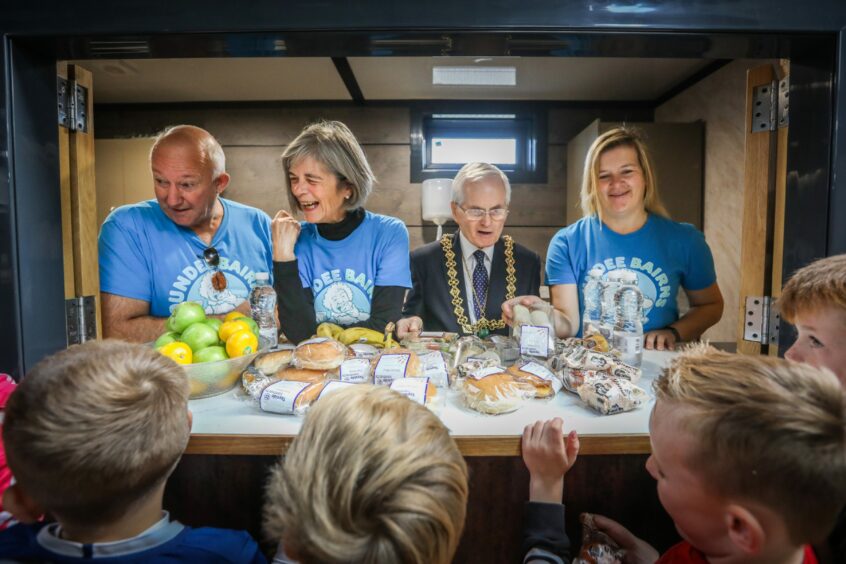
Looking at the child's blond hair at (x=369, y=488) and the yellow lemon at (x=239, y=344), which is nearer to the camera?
the child's blond hair at (x=369, y=488)

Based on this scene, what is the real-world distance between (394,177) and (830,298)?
2.99m

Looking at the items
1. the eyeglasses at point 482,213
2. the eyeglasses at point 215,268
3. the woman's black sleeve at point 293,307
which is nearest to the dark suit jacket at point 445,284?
the eyeglasses at point 482,213

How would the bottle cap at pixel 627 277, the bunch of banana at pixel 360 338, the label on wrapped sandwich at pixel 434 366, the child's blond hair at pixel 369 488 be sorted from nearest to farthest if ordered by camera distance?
the child's blond hair at pixel 369 488, the label on wrapped sandwich at pixel 434 366, the bunch of banana at pixel 360 338, the bottle cap at pixel 627 277

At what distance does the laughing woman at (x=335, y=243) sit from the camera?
1.53 meters

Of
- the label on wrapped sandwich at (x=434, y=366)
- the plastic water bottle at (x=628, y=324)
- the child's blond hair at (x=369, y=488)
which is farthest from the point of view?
the plastic water bottle at (x=628, y=324)

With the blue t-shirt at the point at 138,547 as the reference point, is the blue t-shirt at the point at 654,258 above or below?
above

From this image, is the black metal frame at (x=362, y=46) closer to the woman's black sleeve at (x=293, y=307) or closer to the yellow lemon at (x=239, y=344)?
the yellow lemon at (x=239, y=344)

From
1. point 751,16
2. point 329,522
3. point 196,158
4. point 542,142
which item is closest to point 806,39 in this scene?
point 751,16

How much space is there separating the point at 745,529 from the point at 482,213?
1183 mm

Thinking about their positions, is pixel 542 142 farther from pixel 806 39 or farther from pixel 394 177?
pixel 806 39

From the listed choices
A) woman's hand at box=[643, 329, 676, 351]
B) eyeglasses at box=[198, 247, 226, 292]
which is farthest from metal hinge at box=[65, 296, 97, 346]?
woman's hand at box=[643, 329, 676, 351]

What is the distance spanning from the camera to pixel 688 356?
66cm

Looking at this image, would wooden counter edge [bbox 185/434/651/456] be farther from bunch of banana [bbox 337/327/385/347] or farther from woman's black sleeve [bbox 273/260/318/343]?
woman's black sleeve [bbox 273/260/318/343]

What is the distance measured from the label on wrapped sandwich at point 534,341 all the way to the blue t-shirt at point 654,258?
54 centimetres
